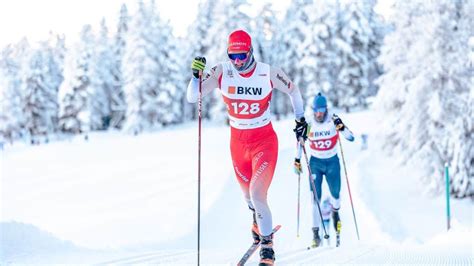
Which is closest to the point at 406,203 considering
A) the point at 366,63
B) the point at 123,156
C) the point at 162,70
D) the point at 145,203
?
the point at 145,203

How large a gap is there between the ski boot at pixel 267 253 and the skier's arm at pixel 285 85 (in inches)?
58.7

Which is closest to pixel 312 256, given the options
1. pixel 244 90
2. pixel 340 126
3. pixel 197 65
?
pixel 244 90

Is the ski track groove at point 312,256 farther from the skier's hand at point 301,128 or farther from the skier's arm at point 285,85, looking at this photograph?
the skier's arm at point 285,85

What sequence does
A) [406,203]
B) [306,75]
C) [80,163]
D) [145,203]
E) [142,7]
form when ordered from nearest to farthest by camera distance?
[145,203] → [406,203] → [80,163] → [306,75] → [142,7]

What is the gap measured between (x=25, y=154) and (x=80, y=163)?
385 inches

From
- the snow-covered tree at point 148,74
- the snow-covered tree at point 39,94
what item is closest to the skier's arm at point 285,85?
the snow-covered tree at point 148,74

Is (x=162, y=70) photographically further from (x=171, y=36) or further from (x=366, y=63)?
(x=366, y=63)

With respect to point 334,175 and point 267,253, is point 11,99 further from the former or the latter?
point 267,253

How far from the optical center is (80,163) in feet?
90.4

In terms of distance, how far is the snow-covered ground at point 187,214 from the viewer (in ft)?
19.5

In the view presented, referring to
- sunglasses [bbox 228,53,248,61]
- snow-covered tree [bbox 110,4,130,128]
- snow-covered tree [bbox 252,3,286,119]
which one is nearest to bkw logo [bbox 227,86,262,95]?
sunglasses [bbox 228,53,248,61]

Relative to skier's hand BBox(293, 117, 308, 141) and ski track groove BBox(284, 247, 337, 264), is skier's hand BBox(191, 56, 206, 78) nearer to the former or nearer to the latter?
skier's hand BBox(293, 117, 308, 141)

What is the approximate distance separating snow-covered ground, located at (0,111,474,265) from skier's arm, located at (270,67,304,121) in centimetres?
179

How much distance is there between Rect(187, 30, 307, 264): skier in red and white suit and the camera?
5.00 m
